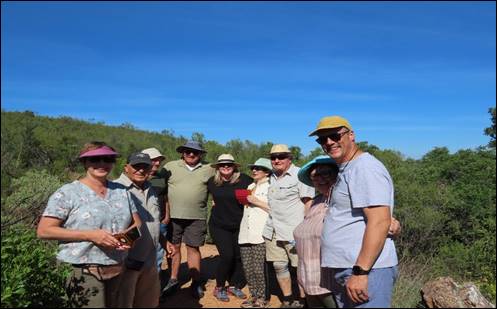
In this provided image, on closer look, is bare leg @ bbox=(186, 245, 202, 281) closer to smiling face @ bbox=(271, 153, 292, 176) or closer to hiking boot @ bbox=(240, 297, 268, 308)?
hiking boot @ bbox=(240, 297, 268, 308)

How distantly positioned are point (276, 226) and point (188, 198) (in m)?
1.21

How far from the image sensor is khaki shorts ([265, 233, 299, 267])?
486cm

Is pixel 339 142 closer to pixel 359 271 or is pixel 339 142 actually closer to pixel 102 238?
pixel 359 271

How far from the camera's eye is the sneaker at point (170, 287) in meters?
5.59

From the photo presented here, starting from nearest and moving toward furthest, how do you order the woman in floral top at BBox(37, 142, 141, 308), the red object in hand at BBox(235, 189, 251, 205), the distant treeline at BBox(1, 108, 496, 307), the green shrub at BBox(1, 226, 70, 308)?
the woman in floral top at BBox(37, 142, 141, 308) → the green shrub at BBox(1, 226, 70, 308) → the red object in hand at BBox(235, 189, 251, 205) → the distant treeline at BBox(1, 108, 496, 307)

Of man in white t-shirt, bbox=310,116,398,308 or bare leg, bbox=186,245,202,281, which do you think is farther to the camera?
bare leg, bbox=186,245,202,281

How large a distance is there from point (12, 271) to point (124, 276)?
1147 millimetres

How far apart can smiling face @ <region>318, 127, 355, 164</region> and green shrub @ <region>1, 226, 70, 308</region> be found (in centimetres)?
257

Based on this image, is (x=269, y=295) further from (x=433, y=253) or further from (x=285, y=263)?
(x=433, y=253)

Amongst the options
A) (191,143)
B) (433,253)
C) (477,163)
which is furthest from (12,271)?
(477,163)

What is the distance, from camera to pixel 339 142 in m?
2.91

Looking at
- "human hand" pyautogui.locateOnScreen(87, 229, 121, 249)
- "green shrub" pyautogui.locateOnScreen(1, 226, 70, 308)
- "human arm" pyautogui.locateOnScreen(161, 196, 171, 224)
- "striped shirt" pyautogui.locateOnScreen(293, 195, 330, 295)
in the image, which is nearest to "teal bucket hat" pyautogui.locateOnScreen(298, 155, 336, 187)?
"striped shirt" pyautogui.locateOnScreen(293, 195, 330, 295)

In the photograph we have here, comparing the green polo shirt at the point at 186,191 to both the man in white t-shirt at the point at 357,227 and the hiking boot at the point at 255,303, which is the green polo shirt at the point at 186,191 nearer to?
the hiking boot at the point at 255,303

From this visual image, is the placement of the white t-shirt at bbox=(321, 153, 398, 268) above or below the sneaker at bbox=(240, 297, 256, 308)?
above
